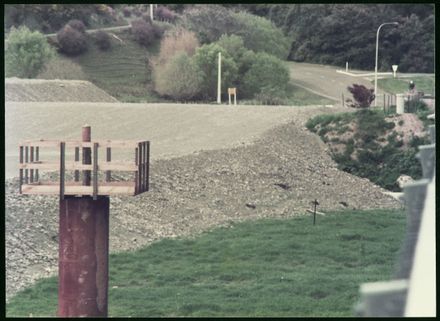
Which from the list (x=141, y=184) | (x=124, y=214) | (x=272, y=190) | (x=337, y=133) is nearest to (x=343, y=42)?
(x=337, y=133)

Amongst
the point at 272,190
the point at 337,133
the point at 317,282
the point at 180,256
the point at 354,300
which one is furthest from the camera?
the point at 337,133

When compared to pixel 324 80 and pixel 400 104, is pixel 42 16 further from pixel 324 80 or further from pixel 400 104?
pixel 400 104

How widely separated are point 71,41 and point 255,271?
45276 mm

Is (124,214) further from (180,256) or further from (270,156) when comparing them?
(270,156)

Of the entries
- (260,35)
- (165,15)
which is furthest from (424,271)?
(165,15)

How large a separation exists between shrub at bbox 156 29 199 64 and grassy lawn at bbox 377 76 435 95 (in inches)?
398

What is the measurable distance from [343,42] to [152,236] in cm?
4970

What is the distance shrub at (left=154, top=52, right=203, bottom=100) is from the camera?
228ft

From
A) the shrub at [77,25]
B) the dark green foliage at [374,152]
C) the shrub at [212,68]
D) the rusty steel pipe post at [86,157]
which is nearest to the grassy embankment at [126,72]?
the shrub at [212,68]

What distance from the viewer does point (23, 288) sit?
27516 mm

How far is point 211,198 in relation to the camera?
40625 millimetres

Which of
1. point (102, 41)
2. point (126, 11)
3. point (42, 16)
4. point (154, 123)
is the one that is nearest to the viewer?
point (154, 123)

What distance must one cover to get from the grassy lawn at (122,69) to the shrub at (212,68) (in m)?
2.70

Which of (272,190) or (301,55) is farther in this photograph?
(301,55)
